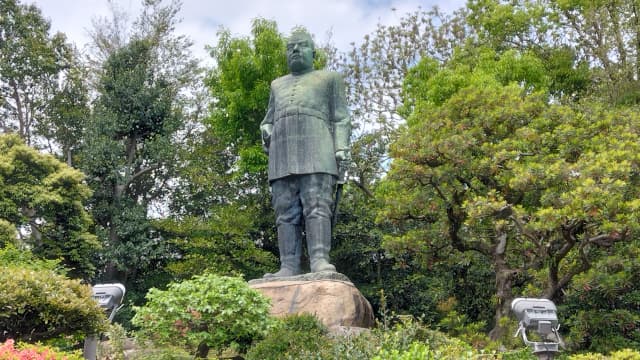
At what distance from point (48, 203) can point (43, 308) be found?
1007 cm

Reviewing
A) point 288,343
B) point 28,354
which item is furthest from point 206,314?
point 28,354

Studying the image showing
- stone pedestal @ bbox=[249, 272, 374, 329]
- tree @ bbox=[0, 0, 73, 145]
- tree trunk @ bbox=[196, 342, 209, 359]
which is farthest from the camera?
tree @ bbox=[0, 0, 73, 145]

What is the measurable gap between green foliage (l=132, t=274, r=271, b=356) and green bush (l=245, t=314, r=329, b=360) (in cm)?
28

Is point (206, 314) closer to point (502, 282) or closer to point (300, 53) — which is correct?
point (300, 53)

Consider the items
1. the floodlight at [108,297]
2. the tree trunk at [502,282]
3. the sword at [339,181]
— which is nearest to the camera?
the floodlight at [108,297]

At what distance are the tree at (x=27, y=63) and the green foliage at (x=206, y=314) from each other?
14.7 meters

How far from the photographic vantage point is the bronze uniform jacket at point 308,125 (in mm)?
8703

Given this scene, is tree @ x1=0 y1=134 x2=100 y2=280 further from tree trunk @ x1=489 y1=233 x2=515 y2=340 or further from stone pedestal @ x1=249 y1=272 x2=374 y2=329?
tree trunk @ x1=489 y1=233 x2=515 y2=340

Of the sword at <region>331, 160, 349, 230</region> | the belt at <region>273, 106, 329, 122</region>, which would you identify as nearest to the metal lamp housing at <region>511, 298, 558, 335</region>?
the sword at <region>331, 160, 349, 230</region>

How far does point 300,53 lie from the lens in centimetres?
916

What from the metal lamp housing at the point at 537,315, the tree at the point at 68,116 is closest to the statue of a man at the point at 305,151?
the metal lamp housing at the point at 537,315

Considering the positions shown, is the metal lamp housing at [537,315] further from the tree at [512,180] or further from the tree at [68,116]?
the tree at [68,116]

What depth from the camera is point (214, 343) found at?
6.66 metres

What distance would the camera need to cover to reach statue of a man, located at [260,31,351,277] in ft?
28.2
